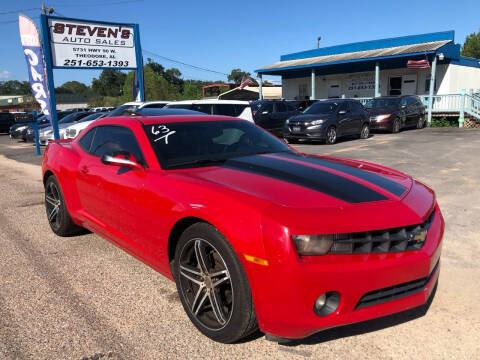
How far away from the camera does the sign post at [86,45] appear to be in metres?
12.9

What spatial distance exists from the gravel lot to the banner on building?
10094 mm

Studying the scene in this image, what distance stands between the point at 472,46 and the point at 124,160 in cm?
6767

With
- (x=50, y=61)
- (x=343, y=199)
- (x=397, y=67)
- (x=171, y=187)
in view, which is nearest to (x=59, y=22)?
(x=50, y=61)

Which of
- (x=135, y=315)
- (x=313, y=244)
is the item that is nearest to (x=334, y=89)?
(x=135, y=315)

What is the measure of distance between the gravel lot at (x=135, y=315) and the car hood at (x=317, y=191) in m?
0.82

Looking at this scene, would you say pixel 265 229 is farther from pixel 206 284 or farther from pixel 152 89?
pixel 152 89

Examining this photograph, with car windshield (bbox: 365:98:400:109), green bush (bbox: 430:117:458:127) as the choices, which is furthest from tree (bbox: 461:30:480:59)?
car windshield (bbox: 365:98:400:109)

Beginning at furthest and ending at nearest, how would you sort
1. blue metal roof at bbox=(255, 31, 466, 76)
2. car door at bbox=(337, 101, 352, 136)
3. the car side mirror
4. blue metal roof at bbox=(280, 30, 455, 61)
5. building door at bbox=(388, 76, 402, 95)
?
building door at bbox=(388, 76, 402, 95) → blue metal roof at bbox=(280, 30, 455, 61) → blue metal roof at bbox=(255, 31, 466, 76) → car door at bbox=(337, 101, 352, 136) → the car side mirror

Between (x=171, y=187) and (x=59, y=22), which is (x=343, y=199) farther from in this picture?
(x=59, y=22)

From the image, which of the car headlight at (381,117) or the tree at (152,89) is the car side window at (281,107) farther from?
the tree at (152,89)

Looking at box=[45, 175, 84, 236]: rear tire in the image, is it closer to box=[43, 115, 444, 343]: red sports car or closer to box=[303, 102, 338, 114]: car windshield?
box=[43, 115, 444, 343]: red sports car

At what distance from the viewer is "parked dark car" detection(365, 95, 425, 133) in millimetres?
16562

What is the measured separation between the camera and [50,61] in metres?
12.9

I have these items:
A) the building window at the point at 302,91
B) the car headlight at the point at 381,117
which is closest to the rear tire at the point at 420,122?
the car headlight at the point at 381,117
